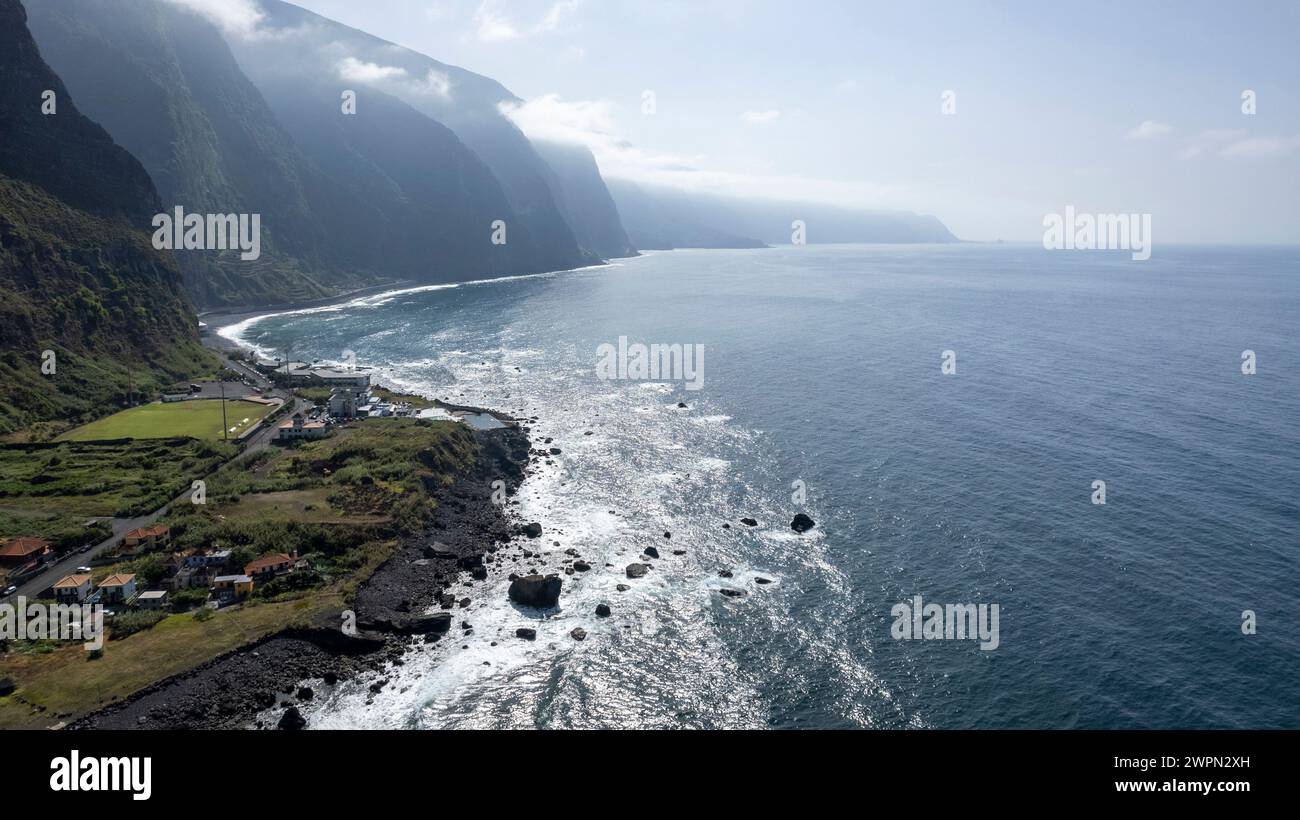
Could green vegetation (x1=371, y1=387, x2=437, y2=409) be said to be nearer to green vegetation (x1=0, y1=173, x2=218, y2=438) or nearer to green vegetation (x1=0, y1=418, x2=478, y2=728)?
green vegetation (x1=0, y1=418, x2=478, y2=728)

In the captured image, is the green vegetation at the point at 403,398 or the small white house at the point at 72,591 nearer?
the small white house at the point at 72,591

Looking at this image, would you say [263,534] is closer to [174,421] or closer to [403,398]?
[174,421]

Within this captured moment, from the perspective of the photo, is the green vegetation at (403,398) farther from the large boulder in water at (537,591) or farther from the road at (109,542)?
the large boulder in water at (537,591)

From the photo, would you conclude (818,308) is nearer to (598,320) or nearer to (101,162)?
(598,320)

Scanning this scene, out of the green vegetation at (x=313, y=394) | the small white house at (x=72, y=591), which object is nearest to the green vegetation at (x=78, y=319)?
the green vegetation at (x=313, y=394)

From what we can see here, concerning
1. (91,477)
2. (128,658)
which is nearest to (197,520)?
(128,658)

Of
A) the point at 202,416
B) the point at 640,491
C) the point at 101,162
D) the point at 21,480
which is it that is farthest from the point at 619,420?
the point at 101,162
